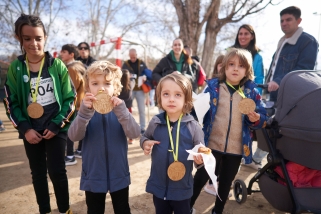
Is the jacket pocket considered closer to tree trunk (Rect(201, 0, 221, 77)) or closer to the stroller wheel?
the stroller wheel

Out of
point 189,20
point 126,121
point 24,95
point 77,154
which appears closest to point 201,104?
point 126,121

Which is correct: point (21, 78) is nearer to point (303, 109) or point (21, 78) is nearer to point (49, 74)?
point (49, 74)

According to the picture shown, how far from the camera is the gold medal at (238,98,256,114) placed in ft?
6.33

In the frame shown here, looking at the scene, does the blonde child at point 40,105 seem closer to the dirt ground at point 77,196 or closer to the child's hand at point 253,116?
the dirt ground at point 77,196

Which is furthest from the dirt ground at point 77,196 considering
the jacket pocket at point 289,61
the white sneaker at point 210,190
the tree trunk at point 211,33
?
the tree trunk at point 211,33

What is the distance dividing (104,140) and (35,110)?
2.55 feet

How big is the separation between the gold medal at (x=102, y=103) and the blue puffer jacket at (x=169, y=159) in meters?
0.42

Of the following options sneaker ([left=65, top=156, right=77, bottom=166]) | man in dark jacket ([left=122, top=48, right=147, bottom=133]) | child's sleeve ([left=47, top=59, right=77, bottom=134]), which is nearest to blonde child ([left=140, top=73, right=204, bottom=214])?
child's sleeve ([left=47, top=59, right=77, bottom=134])

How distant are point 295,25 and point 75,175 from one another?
13.2ft

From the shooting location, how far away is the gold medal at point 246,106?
1.93 m

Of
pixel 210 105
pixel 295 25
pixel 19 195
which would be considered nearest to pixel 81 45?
pixel 19 195

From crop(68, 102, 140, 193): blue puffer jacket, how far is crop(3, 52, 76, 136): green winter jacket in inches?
17.7

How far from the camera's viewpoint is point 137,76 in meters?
5.87

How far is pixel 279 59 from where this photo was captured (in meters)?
3.39
